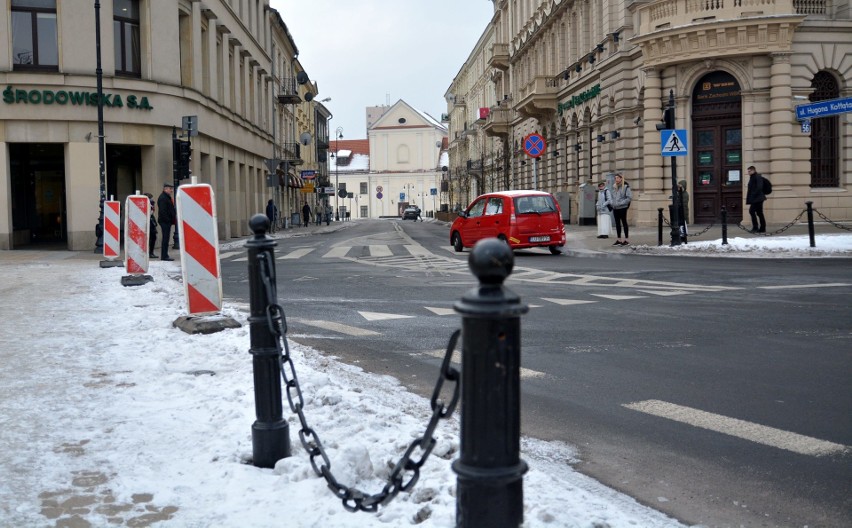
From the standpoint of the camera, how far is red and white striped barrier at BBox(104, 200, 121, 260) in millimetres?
17125

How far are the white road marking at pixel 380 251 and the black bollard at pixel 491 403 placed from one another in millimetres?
19206

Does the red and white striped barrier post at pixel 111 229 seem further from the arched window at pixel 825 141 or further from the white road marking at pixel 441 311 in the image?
the arched window at pixel 825 141

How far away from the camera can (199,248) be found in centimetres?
786

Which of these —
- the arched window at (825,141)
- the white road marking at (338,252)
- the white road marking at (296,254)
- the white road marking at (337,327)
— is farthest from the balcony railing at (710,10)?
the white road marking at (337,327)

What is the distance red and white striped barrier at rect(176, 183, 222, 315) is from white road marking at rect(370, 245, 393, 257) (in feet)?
44.4

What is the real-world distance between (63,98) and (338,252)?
33.2ft

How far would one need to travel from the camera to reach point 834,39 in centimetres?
2775

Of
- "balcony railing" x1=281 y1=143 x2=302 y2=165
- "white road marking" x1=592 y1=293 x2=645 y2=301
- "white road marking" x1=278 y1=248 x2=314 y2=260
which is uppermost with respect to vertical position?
"balcony railing" x1=281 y1=143 x2=302 y2=165

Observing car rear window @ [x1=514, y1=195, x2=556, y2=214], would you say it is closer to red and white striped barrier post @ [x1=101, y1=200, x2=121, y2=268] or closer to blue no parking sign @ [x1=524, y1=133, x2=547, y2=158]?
blue no parking sign @ [x1=524, y1=133, x2=547, y2=158]

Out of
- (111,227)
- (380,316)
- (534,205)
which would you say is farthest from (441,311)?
(534,205)

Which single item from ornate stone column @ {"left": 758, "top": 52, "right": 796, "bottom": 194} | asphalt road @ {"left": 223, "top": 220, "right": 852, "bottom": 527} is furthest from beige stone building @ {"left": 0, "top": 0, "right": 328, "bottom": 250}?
ornate stone column @ {"left": 758, "top": 52, "right": 796, "bottom": 194}

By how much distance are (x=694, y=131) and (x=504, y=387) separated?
28468 mm

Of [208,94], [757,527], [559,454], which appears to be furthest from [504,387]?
[208,94]

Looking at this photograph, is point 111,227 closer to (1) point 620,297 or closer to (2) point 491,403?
(1) point 620,297
